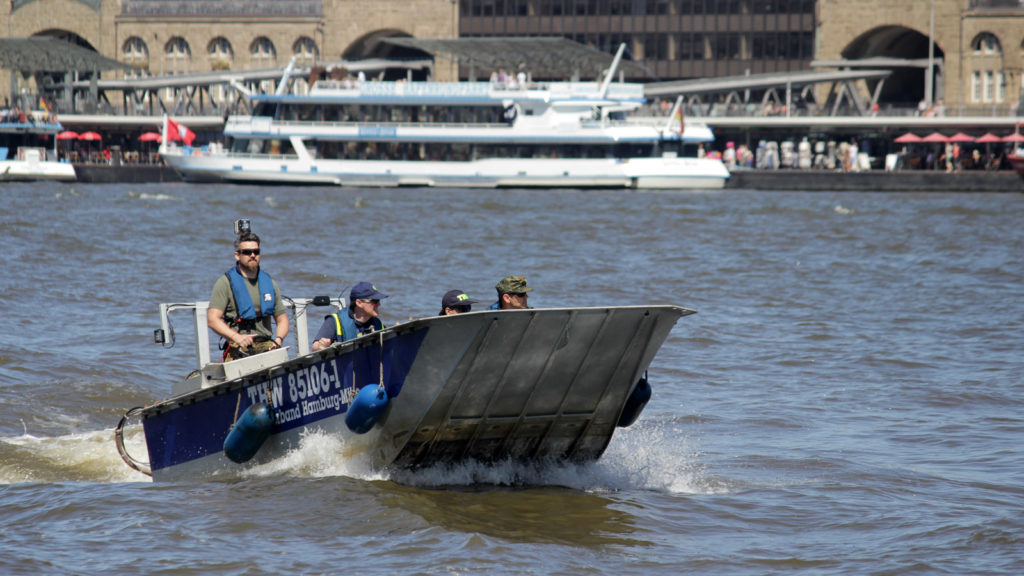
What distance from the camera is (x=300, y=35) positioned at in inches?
3319

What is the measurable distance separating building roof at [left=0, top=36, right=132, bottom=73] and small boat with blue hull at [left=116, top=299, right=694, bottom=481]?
68.8m

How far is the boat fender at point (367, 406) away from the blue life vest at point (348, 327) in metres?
0.67

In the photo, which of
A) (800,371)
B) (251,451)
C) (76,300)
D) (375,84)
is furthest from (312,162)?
(251,451)

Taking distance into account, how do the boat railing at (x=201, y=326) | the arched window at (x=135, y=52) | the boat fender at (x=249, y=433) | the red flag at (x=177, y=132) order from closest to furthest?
the boat fender at (x=249, y=433)
the boat railing at (x=201, y=326)
the red flag at (x=177, y=132)
the arched window at (x=135, y=52)

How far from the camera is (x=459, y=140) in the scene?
56.7 metres

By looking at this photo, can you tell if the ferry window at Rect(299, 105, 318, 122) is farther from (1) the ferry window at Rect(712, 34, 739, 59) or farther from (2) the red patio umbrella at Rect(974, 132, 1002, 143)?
(1) the ferry window at Rect(712, 34, 739, 59)

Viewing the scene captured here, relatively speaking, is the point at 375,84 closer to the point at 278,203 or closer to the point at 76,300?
the point at 278,203

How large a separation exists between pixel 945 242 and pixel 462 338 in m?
27.5

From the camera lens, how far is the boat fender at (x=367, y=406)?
888 centimetres

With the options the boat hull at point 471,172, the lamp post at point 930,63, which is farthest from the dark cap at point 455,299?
the lamp post at point 930,63

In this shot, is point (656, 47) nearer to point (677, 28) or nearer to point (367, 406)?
point (677, 28)

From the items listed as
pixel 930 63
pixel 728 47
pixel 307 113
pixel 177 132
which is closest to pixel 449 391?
pixel 307 113

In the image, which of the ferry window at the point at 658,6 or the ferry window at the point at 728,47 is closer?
the ferry window at the point at 728,47

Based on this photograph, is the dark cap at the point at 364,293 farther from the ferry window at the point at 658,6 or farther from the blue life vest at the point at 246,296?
the ferry window at the point at 658,6
